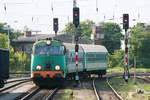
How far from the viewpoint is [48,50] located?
→ 84.3 feet

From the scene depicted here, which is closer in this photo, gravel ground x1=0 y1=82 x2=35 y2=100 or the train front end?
gravel ground x1=0 y1=82 x2=35 y2=100

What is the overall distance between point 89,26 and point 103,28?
1374 cm

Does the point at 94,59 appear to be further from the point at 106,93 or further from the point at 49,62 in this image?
the point at 106,93

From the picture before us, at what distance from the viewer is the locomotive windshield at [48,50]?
84.0 ft

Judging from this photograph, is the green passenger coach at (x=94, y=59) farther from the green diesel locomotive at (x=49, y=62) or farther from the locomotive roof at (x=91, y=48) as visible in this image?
the green diesel locomotive at (x=49, y=62)

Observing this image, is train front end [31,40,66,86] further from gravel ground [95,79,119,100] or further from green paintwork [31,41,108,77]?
gravel ground [95,79,119,100]

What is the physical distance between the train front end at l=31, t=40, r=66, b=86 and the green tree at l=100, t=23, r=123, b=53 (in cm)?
8430

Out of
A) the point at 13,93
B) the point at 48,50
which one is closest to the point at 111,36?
the point at 48,50

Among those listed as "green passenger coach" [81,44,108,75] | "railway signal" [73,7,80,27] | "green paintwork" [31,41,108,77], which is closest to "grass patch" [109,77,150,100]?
"green paintwork" [31,41,108,77]

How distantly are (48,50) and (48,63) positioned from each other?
1.02m

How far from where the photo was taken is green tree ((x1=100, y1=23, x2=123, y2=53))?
11033cm

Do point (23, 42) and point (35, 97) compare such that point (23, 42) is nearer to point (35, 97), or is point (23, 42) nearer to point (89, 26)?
point (89, 26)

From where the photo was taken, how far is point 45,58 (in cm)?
2542

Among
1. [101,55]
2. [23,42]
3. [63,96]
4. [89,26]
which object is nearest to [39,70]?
[63,96]
